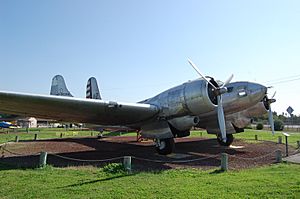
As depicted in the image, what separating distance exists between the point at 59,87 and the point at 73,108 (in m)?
9.59

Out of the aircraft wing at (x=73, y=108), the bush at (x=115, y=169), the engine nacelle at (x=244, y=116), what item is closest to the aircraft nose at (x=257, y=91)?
the engine nacelle at (x=244, y=116)

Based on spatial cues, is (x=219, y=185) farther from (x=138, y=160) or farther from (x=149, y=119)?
(x=149, y=119)

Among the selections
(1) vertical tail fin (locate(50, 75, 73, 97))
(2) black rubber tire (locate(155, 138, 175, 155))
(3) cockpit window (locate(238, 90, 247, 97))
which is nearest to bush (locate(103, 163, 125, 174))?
(2) black rubber tire (locate(155, 138, 175, 155))

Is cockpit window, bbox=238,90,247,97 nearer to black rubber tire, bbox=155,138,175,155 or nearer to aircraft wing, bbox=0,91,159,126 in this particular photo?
black rubber tire, bbox=155,138,175,155

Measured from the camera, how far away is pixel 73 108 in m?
10.2

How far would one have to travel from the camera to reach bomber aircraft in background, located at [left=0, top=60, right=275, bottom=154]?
9.81 meters

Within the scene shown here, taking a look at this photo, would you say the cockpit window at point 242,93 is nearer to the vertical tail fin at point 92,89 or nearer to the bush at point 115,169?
the bush at point 115,169

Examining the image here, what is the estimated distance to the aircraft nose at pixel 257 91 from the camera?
12.2 meters

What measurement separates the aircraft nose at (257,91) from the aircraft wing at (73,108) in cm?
486

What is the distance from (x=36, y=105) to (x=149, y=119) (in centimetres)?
566

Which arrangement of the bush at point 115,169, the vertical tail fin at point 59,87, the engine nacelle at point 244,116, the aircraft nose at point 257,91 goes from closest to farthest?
the bush at point 115,169, the aircraft nose at point 257,91, the engine nacelle at point 244,116, the vertical tail fin at point 59,87

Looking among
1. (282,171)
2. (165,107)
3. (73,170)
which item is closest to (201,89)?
(165,107)

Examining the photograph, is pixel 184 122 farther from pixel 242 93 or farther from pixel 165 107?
pixel 242 93

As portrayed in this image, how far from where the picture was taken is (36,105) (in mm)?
9328
